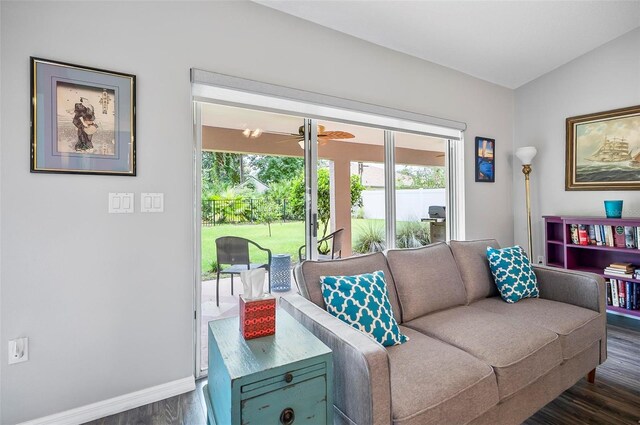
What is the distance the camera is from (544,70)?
3.71m

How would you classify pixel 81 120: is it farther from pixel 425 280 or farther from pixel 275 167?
pixel 425 280

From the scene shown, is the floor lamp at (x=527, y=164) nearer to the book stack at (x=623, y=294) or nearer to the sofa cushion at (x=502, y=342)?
the book stack at (x=623, y=294)

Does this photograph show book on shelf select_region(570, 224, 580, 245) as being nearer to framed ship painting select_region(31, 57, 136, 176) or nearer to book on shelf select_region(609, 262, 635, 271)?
book on shelf select_region(609, 262, 635, 271)

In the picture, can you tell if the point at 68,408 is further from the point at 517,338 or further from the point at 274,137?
the point at 517,338

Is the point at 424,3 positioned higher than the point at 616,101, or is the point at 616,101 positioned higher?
the point at 424,3

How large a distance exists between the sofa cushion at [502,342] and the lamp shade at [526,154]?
2356 millimetres

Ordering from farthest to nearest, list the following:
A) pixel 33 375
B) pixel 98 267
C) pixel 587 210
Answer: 1. pixel 587 210
2. pixel 98 267
3. pixel 33 375

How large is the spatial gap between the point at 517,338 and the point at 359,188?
177cm

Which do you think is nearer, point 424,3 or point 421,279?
point 421,279

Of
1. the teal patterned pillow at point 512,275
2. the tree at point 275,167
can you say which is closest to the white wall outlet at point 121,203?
the tree at point 275,167

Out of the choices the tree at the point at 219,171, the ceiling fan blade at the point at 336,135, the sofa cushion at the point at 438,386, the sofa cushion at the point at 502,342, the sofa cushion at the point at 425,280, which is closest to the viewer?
the sofa cushion at the point at 438,386

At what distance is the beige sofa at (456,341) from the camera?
1.29 m

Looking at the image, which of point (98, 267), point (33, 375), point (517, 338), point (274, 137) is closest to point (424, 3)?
point (274, 137)

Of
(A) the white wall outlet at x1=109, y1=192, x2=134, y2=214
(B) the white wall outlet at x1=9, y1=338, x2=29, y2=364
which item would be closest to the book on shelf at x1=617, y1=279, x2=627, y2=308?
(A) the white wall outlet at x1=109, y1=192, x2=134, y2=214
